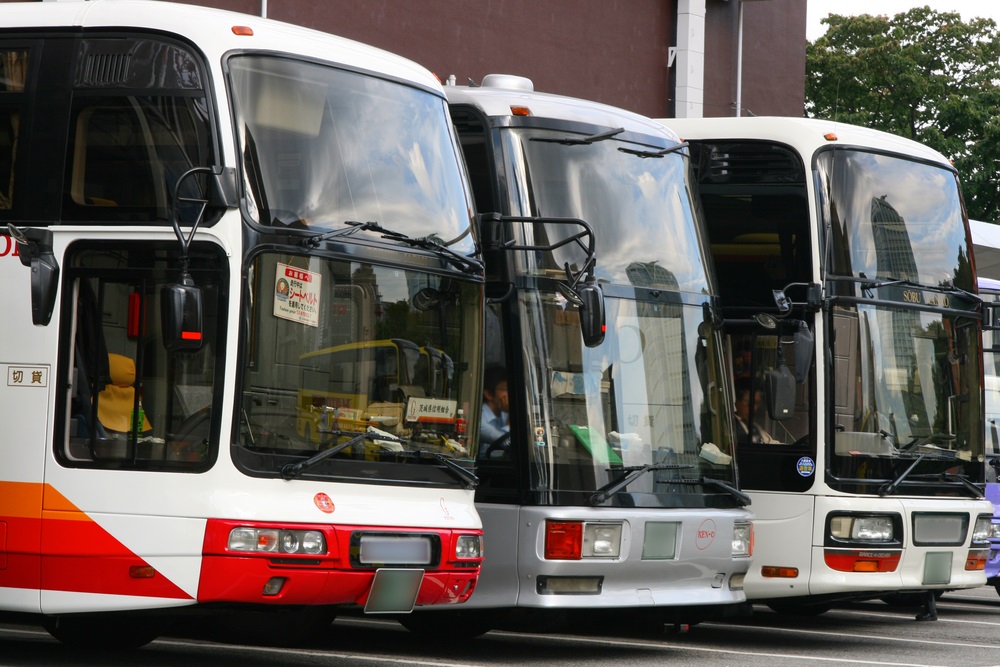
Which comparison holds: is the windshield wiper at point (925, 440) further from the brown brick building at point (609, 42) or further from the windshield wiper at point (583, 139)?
the brown brick building at point (609, 42)

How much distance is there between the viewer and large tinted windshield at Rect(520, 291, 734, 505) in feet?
33.6

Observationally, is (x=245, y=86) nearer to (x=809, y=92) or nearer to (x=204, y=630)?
(x=204, y=630)

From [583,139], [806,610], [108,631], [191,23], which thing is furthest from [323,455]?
[806,610]

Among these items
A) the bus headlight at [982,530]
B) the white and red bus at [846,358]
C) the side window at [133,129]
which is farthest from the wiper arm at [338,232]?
the bus headlight at [982,530]

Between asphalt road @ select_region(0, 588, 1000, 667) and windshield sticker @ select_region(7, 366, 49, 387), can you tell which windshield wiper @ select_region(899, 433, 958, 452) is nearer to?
asphalt road @ select_region(0, 588, 1000, 667)

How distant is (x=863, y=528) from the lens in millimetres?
11820

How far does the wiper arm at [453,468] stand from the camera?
898 cm

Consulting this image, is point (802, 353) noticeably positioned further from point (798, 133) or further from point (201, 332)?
point (201, 332)

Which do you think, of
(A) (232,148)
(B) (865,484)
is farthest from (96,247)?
(B) (865,484)

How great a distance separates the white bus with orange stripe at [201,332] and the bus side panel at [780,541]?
3.55 metres

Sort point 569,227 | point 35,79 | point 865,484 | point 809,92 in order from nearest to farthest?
point 35,79 < point 569,227 < point 865,484 < point 809,92

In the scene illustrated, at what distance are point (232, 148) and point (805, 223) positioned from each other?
514 cm

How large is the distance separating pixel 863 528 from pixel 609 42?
45.4ft

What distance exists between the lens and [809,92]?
44031 mm
